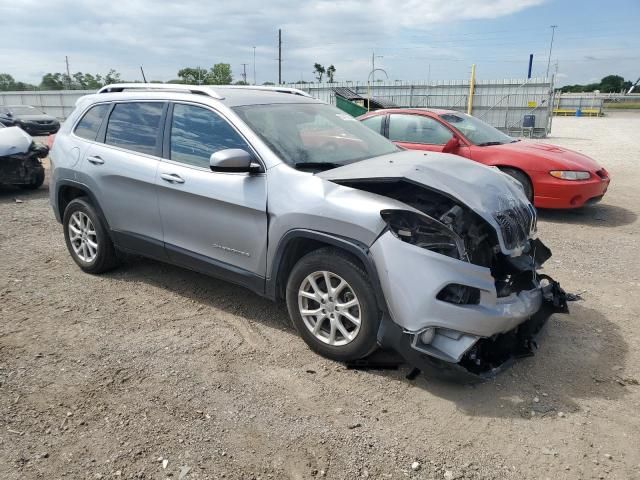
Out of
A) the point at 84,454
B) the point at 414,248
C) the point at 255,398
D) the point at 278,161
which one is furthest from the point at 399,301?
the point at 84,454

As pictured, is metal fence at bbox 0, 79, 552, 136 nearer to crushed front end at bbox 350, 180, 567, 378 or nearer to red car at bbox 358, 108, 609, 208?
red car at bbox 358, 108, 609, 208

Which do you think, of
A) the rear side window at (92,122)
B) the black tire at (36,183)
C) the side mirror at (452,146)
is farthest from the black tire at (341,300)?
the black tire at (36,183)

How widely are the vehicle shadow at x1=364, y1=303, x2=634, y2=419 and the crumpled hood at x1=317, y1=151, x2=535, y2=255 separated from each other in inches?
32.4

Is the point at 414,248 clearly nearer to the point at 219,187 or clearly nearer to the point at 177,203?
the point at 219,187

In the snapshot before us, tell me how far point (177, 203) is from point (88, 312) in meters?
1.25

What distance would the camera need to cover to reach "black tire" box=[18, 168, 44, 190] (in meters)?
9.45

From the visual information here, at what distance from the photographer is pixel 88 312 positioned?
4301mm

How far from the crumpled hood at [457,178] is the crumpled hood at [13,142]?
7.67 metres

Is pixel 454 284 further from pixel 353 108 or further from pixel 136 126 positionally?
pixel 353 108

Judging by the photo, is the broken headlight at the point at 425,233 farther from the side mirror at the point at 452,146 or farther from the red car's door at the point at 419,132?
the red car's door at the point at 419,132

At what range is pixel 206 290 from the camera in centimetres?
476

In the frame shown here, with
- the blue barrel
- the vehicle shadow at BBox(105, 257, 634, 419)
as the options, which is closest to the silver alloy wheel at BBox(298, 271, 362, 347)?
the vehicle shadow at BBox(105, 257, 634, 419)

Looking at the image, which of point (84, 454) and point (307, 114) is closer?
point (84, 454)

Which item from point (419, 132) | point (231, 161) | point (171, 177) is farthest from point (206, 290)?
point (419, 132)
